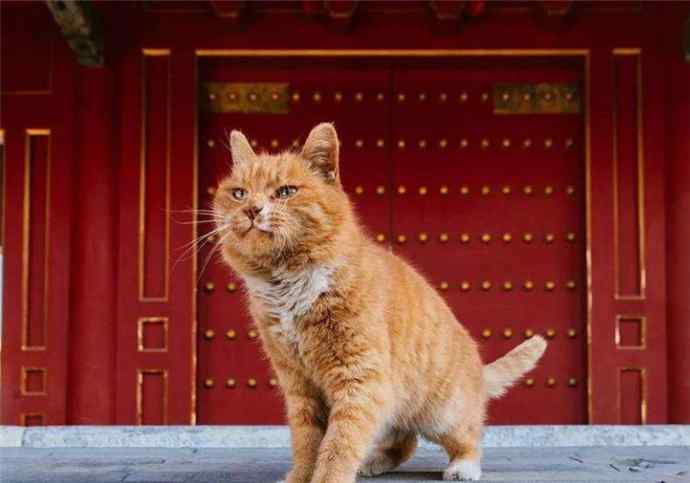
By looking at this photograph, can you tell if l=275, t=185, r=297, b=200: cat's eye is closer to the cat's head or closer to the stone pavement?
the cat's head

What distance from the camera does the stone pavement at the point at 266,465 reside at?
8.13 feet

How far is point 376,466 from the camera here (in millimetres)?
2566

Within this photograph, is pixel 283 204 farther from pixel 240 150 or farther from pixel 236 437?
pixel 236 437

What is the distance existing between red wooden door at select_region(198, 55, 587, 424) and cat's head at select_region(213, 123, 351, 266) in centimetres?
306

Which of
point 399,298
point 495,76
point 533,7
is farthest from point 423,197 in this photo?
point 399,298

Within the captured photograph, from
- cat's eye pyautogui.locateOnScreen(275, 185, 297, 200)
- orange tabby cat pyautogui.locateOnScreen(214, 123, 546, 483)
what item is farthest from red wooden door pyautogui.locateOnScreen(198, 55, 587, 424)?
cat's eye pyautogui.locateOnScreen(275, 185, 297, 200)

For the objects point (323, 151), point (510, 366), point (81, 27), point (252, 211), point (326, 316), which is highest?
point (81, 27)

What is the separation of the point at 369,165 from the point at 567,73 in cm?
137

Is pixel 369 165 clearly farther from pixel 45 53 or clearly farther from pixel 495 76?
pixel 45 53

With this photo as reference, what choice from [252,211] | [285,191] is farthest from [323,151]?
[252,211]

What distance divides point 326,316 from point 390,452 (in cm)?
63

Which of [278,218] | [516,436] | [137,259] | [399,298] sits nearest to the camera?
[278,218]

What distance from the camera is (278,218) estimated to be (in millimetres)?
2158

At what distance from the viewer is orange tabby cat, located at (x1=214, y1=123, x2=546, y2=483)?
2180 millimetres
